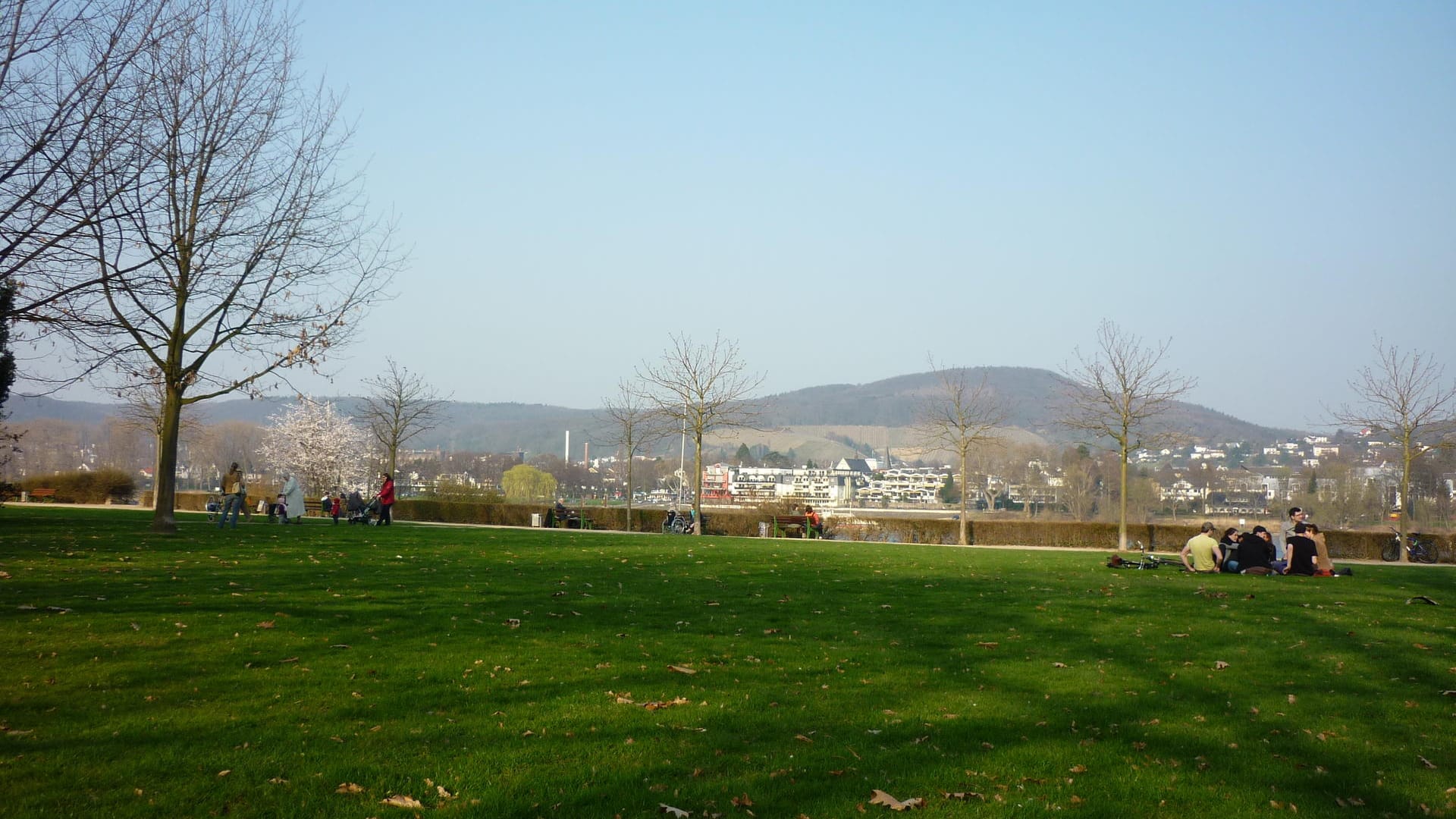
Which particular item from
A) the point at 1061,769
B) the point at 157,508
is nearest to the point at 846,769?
the point at 1061,769

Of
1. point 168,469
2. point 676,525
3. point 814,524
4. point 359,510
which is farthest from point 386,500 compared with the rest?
point 814,524

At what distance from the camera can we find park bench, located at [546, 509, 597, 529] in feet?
142

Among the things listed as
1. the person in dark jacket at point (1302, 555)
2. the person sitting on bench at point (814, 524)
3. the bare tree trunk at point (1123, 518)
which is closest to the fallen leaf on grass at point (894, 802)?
the person in dark jacket at point (1302, 555)

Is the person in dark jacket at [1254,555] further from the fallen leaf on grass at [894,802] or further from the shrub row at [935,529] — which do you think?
the fallen leaf on grass at [894,802]

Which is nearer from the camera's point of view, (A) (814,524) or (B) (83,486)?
(A) (814,524)

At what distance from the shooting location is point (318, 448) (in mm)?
72500

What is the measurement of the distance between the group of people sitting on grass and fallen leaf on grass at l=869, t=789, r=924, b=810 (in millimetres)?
17656

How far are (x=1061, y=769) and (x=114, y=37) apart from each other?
10.8 metres

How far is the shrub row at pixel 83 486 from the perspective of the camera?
47.4 metres

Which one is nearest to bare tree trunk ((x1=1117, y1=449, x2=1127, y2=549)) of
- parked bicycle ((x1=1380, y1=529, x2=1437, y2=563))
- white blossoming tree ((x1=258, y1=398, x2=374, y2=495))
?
parked bicycle ((x1=1380, y1=529, x2=1437, y2=563))

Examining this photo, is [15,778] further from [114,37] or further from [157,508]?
[157,508]

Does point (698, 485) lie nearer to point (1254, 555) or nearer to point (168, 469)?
point (168, 469)

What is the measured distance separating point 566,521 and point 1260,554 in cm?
2909

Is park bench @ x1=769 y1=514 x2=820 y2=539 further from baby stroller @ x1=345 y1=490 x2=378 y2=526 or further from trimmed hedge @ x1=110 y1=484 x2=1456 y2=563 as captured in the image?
baby stroller @ x1=345 y1=490 x2=378 y2=526
